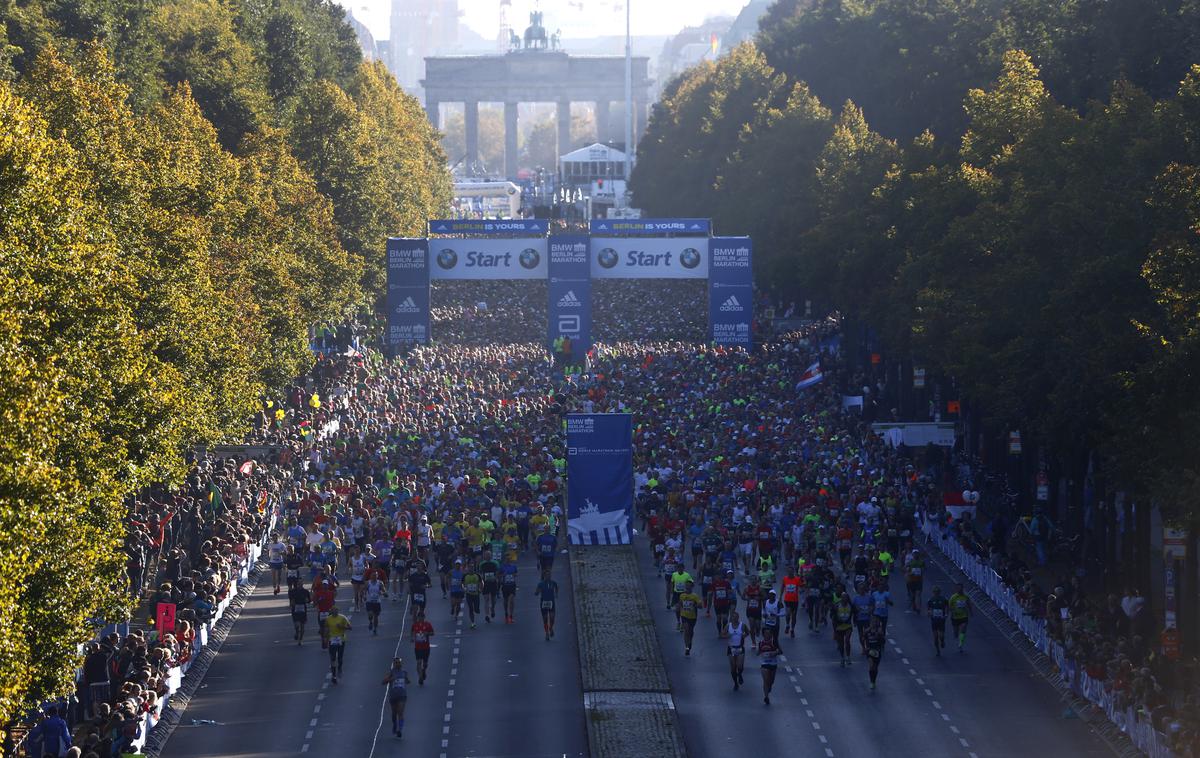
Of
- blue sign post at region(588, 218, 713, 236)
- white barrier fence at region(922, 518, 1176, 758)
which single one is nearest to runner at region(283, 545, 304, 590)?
white barrier fence at region(922, 518, 1176, 758)

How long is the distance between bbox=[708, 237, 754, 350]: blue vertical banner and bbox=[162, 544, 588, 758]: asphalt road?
3661 cm

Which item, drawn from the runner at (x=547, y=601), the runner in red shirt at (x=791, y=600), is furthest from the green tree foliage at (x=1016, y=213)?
the runner at (x=547, y=601)

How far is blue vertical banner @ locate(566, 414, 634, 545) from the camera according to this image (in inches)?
1622

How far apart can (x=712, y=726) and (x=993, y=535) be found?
14986mm

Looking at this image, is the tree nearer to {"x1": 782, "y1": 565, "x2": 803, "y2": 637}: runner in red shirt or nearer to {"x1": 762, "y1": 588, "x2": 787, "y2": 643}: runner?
{"x1": 782, "y1": 565, "x2": 803, "y2": 637}: runner in red shirt

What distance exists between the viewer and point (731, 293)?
72875 millimetres

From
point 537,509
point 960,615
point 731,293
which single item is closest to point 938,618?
point 960,615

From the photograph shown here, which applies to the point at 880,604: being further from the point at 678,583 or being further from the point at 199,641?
the point at 199,641

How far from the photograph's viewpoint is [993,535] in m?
41.6

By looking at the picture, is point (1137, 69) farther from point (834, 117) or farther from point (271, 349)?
point (834, 117)

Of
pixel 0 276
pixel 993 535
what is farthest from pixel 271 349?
pixel 0 276

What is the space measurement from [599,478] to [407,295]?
32.1 m

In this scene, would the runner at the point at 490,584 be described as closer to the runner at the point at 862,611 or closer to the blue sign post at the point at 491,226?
the runner at the point at 862,611

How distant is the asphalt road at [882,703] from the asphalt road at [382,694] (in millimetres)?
2068
